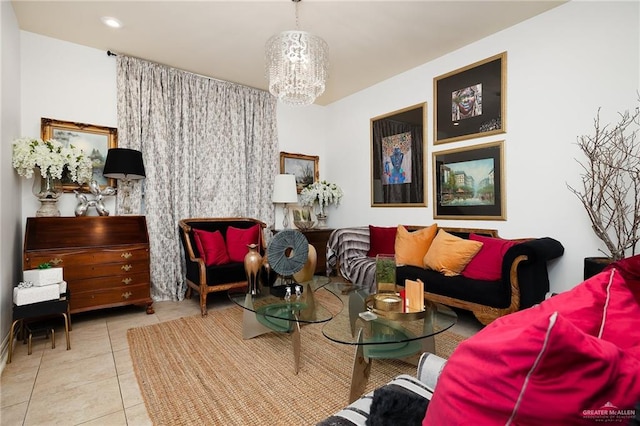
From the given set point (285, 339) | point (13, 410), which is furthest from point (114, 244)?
point (285, 339)

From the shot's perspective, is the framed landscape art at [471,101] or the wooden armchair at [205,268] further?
the wooden armchair at [205,268]

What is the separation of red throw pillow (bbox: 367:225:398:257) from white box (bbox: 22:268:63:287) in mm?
3176

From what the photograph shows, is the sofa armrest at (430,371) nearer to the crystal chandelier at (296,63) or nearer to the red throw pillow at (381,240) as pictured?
the crystal chandelier at (296,63)

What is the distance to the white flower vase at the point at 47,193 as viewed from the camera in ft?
9.55

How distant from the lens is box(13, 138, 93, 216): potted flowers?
268 centimetres

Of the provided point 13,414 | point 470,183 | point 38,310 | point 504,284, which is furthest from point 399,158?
point 13,414

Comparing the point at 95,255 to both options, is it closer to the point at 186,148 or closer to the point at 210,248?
the point at 210,248

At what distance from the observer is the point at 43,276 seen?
2.46 m

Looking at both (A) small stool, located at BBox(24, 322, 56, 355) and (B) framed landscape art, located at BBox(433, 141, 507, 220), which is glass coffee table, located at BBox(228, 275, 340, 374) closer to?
(A) small stool, located at BBox(24, 322, 56, 355)

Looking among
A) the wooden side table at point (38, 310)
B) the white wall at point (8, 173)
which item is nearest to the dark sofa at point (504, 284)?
the wooden side table at point (38, 310)

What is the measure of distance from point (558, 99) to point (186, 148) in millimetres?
4060

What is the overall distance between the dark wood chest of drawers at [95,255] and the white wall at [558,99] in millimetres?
3520

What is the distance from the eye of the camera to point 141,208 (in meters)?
3.68

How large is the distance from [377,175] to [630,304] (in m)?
3.89
